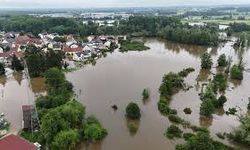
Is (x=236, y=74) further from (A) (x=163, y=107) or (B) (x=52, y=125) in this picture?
(B) (x=52, y=125)

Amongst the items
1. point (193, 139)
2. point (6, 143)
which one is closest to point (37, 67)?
point (6, 143)

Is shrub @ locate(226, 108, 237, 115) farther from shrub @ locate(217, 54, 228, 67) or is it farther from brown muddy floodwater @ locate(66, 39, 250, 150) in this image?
shrub @ locate(217, 54, 228, 67)

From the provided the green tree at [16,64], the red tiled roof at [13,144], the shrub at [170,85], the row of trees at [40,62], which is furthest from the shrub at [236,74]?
the red tiled roof at [13,144]

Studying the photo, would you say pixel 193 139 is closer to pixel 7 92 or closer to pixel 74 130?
pixel 74 130

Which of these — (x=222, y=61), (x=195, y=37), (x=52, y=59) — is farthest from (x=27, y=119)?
(x=195, y=37)

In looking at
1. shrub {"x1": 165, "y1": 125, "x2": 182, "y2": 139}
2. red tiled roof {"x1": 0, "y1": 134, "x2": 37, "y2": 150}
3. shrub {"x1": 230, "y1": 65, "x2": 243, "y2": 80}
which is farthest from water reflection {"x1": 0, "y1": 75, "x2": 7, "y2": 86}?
shrub {"x1": 230, "y1": 65, "x2": 243, "y2": 80}

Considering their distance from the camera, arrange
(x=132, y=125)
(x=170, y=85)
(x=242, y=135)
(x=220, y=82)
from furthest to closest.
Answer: (x=220, y=82), (x=170, y=85), (x=132, y=125), (x=242, y=135)
